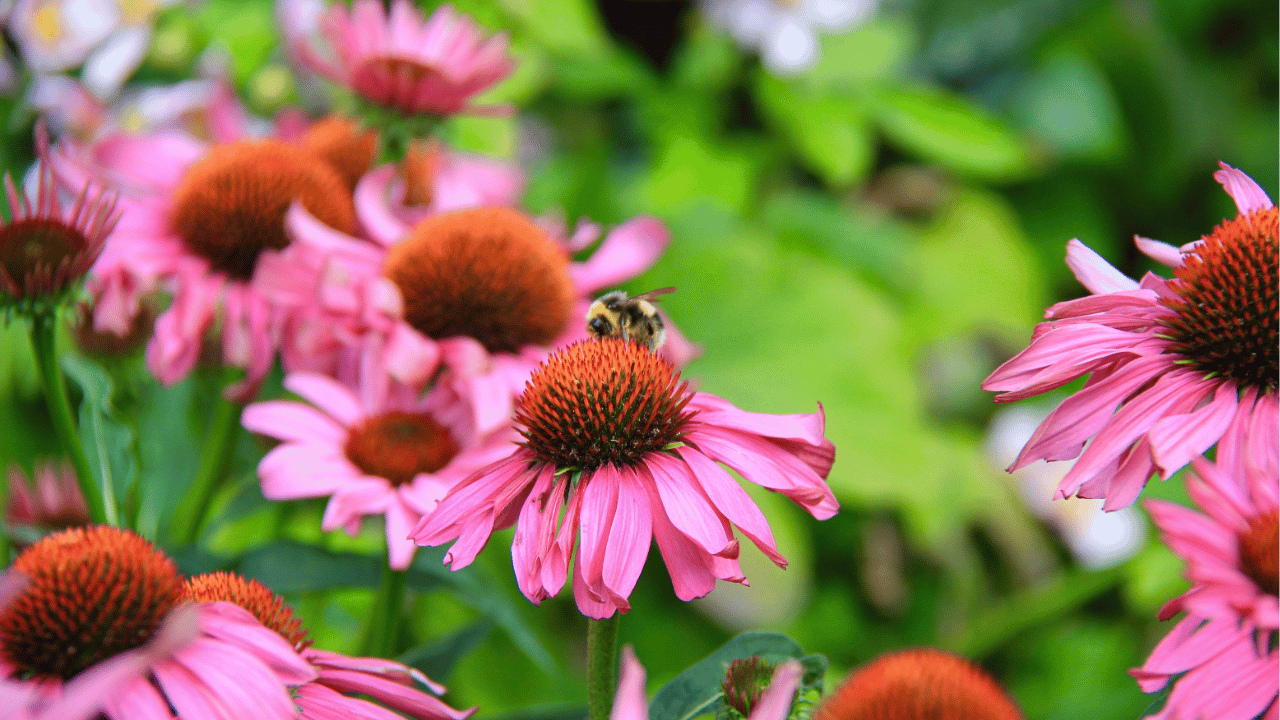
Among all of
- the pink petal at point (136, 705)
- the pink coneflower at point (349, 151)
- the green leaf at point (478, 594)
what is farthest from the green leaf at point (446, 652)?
the pink coneflower at point (349, 151)

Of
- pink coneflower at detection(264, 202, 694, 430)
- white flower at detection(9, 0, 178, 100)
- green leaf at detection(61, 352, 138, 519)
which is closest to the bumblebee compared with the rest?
pink coneflower at detection(264, 202, 694, 430)

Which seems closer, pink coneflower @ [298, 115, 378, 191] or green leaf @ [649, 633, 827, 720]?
green leaf @ [649, 633, 827, 720]

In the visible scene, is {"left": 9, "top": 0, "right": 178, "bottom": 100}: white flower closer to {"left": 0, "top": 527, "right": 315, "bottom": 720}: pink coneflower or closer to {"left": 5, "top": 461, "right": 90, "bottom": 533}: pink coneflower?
{"left": 5, "top": 461, "right": 90, "bottom": 533}: pink coneflower

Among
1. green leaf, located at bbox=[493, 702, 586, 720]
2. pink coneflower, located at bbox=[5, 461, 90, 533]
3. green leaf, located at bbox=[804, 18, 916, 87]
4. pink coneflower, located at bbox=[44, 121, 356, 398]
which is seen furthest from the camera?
green leaf, located at bbox=[804, 18, 916, 87]

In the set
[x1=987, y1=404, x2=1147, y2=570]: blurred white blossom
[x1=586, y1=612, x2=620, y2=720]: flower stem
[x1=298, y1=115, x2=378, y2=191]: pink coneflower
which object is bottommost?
[x1=987, y1=404, x2=1147, y2=570]: blurred white blossom

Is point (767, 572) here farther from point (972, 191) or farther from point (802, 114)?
point (972, 191)

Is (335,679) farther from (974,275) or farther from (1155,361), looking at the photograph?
(974,275)

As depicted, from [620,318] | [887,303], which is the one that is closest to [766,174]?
[887,303]
